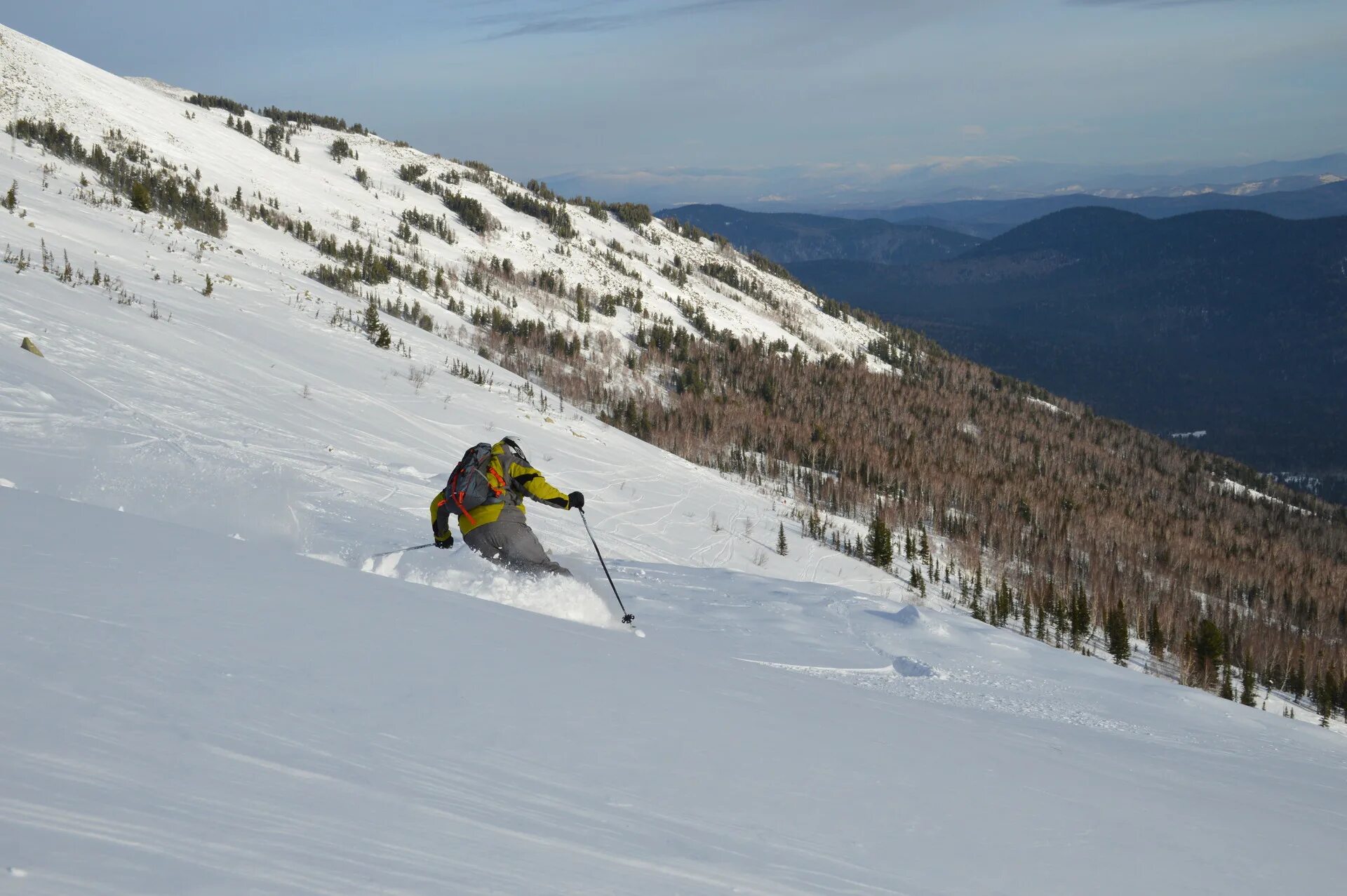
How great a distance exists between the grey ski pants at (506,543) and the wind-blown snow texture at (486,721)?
0.21 m

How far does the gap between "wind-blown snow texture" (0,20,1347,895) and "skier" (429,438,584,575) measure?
0.28 metres

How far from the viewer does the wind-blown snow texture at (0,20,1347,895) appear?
8.96ft

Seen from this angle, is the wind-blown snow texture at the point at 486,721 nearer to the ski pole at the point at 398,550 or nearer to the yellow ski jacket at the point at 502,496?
the ski pole at the point at 398,550

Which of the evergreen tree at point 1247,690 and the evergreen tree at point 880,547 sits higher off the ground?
the evergreen tree at point 880,547

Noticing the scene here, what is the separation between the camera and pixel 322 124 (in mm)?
65812

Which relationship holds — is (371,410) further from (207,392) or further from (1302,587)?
(1302,587)

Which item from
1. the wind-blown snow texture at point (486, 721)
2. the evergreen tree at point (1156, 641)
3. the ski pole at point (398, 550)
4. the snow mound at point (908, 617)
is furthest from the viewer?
the evergreen tree at point (1156, 641)

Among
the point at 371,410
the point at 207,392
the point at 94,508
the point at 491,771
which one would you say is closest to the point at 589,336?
the point at 371,410

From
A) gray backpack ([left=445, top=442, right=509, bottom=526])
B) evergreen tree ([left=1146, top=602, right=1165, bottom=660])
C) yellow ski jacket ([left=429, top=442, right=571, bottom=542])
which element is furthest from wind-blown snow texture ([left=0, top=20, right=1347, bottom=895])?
evergreen tree ([left=1146, top=602, right=1165, bottom=660])

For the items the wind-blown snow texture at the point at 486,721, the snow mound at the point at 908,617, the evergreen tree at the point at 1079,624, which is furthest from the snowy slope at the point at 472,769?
the evergreen tree at the point at 1079,624

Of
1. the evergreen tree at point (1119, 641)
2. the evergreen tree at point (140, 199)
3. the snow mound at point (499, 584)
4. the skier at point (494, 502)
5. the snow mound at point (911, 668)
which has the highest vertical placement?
the evergreen tree at point (140, 199)

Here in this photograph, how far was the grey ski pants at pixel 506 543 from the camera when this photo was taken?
8445mm

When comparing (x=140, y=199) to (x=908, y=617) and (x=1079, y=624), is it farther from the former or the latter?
(x=1079, y=624)

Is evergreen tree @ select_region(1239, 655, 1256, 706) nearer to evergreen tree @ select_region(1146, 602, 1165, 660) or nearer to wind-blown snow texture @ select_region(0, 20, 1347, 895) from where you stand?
evergreen tree @ select_region(1146, 602, 1165, 660)
